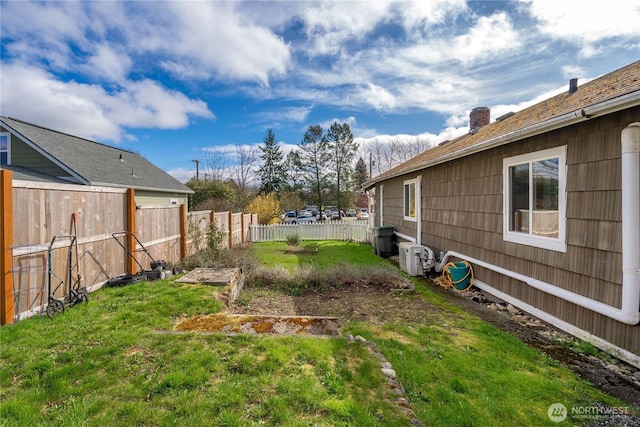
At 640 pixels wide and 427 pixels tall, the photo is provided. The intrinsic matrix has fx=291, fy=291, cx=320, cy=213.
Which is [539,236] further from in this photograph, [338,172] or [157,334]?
[338,172]

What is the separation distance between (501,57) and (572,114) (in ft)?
18.5

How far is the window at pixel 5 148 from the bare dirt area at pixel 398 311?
36.7 feet

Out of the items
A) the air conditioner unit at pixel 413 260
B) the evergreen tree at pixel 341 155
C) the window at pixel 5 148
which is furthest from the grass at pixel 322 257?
the evergreen tree at pixel 341 155

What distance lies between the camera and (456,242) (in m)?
7.09

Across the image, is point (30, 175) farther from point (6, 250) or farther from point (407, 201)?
point (407, 201)

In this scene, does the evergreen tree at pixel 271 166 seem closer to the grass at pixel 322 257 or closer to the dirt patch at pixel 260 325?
the grass at pixel 322 257

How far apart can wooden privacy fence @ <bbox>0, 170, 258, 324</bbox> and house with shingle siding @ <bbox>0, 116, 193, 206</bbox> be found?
4.70m

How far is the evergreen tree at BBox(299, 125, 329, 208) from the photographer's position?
32844 millimetres

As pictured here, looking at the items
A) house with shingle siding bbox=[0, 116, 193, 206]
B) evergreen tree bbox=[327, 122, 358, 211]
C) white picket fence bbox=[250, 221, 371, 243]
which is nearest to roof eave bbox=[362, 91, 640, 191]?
white picket fence bbox=[250, 221, 371, 243]

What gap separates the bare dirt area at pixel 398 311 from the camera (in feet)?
9.96

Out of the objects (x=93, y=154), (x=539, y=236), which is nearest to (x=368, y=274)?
(x=539, y=236)

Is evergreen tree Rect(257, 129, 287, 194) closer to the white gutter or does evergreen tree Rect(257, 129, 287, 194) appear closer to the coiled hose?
the coiled hose

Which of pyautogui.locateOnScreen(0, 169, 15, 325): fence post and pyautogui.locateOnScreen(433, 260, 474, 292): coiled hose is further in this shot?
pyautogui.locateOnScreen(433, 260, 474, 292): coiled hose

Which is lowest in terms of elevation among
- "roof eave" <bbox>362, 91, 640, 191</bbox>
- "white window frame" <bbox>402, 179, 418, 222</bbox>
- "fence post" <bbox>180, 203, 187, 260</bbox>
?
"fence post" <bbox>180, 203, 187, 260</bbox>
